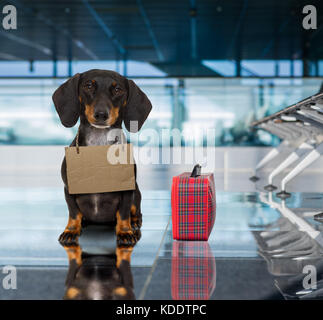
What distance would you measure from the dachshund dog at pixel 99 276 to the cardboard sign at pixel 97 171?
32 cm

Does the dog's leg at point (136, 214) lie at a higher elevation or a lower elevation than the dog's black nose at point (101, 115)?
lower

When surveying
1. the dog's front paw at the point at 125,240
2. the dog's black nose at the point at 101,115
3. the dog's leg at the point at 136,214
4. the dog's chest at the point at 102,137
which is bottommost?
the dog's front paw at the point at 125,240

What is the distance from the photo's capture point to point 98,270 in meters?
1.67

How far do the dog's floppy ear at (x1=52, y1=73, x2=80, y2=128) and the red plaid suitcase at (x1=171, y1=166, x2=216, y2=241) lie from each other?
2.25 feet

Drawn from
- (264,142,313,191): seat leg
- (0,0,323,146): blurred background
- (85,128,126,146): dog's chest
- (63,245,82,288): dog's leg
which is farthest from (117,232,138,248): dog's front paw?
(0,0,323,146): blurred background

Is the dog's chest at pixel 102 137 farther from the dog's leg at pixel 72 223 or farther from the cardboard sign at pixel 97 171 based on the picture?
the dog's leg at pixel 72 223

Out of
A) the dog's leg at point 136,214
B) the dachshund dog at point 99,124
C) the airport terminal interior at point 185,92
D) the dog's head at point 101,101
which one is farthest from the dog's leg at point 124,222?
the airport terminal interior at point 185,92

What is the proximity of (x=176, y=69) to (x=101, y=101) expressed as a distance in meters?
9.46

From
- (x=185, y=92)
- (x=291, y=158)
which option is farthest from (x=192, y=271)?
(x=185, y=92)

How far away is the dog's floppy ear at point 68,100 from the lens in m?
2.07

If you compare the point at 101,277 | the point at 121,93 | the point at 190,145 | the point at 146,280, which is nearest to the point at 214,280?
the point at 146,280

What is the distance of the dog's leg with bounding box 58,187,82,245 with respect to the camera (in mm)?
2068

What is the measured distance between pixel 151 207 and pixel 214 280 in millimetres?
2151

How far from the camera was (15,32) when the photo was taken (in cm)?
1023
